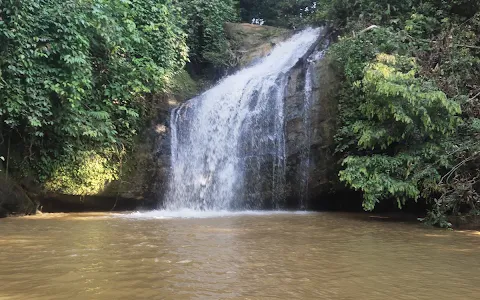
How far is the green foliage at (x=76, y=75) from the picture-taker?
8969 mm

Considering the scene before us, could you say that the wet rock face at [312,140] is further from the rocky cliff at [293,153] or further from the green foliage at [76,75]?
the green foliage at [76,75]

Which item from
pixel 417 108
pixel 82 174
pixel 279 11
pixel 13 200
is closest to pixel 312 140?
pixel 417 108

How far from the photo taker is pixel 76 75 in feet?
30.8

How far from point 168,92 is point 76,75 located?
11.3ft

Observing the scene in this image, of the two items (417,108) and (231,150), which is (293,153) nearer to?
(231,150)

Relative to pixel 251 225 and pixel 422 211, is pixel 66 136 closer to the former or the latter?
pixel 251 225

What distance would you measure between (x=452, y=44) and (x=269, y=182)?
5495 millimetres

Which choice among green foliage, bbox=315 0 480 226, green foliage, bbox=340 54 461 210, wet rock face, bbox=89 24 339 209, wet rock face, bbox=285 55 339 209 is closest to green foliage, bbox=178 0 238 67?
wet rock face, bbox=89 24 339 209

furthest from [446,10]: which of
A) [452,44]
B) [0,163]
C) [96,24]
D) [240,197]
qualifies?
[0,163]

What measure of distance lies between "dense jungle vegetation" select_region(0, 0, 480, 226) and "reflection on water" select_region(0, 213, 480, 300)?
5.32 ft

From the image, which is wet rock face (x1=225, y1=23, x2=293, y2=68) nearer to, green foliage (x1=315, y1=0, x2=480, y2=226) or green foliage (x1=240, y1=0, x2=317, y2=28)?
green foliage (x1=240, y1=0, x2=317, y2=28)

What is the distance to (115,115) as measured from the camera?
11234 mm

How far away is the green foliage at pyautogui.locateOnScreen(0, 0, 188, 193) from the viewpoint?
8.97m

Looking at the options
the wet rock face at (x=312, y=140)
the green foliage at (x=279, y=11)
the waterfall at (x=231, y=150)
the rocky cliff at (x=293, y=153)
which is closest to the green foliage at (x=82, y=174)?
the rocky cliff at (x=293, y=153)
